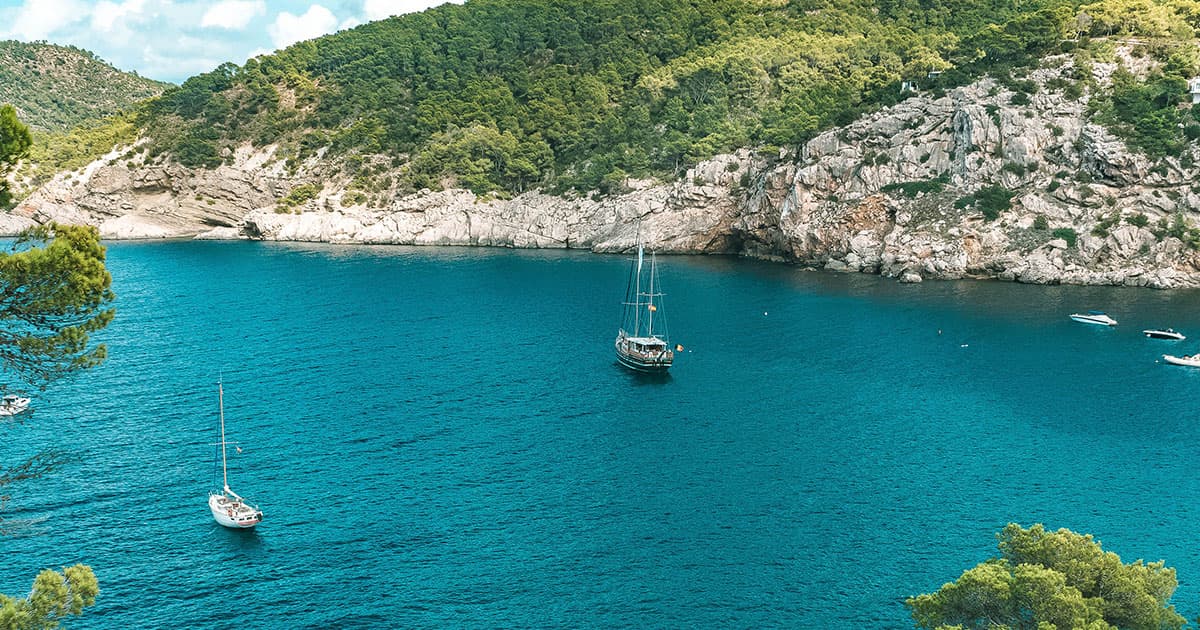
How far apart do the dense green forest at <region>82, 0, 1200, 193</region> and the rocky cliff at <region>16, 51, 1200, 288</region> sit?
5.99 m

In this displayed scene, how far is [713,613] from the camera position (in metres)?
42.0

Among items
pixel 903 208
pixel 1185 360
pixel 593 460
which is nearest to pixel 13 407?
pixel 593 460

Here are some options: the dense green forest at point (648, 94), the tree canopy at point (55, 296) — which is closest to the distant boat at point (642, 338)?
the dense green forest at point (648, 94)

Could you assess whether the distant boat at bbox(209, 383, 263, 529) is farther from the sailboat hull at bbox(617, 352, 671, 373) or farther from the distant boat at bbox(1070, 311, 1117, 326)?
the distant boat at bbox(1070, 311, 1117, 326)

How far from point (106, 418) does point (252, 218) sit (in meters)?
115

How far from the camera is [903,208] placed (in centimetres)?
12694

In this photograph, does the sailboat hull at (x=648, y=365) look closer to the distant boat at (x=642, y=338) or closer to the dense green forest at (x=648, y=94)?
the distant boat at (x=642, y=338)

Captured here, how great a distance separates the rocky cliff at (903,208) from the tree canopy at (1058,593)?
92.4m

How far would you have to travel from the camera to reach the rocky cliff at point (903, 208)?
117438mm

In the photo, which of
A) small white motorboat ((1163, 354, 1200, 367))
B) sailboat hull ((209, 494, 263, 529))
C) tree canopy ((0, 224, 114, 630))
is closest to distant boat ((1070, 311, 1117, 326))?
small white motorboat ((1163, 354, 1200, 367))

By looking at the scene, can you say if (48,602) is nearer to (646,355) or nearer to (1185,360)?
(646,355)

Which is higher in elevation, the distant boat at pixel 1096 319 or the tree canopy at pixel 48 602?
the distant boat at pixel 1096 319

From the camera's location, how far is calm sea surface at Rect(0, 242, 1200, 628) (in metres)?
44.1

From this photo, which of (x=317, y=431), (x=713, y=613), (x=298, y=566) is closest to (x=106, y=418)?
(x=317, y=431)
